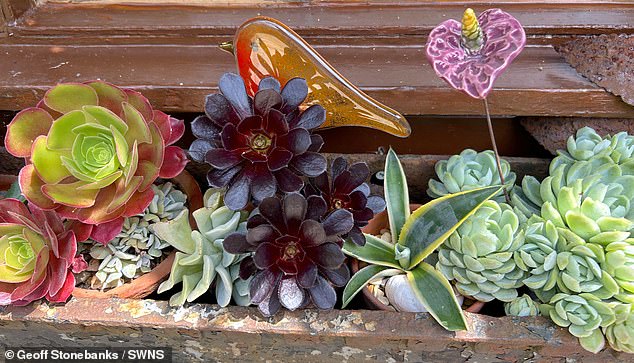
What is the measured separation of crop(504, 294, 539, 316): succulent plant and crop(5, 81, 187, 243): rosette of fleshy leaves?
51cm

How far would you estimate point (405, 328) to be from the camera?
0.74m

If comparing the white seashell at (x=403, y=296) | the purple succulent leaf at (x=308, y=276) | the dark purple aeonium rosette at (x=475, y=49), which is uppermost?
the dark purple aeonium rosette at (x=475, y=49)

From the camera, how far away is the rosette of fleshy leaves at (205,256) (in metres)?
0.76

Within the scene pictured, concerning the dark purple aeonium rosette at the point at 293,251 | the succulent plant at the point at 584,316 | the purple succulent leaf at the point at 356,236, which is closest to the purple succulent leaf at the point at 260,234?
Answer: the dark purple aeonium rosette at the point at 293,251

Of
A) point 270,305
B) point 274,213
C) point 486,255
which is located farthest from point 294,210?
point 486,255

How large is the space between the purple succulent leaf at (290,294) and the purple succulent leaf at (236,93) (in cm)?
22

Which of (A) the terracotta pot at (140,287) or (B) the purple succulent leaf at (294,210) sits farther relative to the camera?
(A) the terracotta pot at (140,287)

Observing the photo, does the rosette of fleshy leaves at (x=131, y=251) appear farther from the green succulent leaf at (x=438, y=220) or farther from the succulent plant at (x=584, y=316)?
the succulent plant at (x=584, y=316)

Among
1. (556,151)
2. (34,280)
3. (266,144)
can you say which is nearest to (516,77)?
(556,151)

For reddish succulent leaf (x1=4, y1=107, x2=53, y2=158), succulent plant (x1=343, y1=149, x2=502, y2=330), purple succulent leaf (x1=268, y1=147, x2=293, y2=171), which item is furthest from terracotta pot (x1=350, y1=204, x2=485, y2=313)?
reddish succulent leaf (x1=4, y1=107, x2=53, y2=158)

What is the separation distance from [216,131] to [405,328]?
0.35 m

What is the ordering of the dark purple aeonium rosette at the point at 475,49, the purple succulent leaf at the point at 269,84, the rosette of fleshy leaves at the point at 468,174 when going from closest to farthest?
the dark purple aeonium rosette at the point at 475,49, the purple succulent leaf at the point at 269,84, the rosette of fleshy leaves at the point at 468,174

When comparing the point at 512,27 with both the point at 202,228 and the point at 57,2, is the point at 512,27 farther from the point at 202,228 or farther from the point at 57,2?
the point at 57,2

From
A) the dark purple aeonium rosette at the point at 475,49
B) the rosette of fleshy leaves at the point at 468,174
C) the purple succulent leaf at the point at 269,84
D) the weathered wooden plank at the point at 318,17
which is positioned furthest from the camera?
the weathered wooden plank at the point at 318,17
